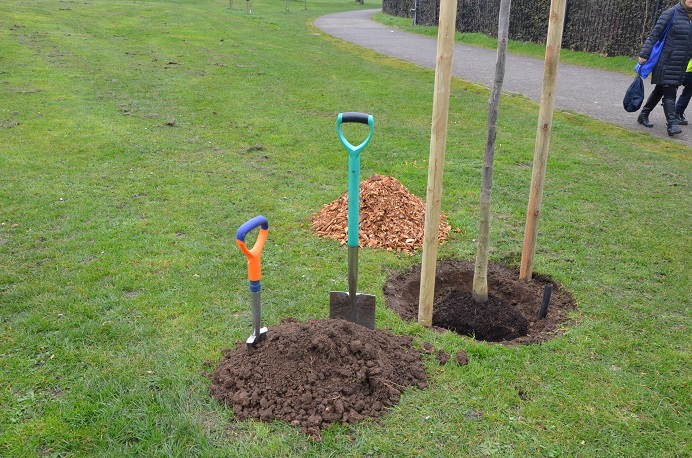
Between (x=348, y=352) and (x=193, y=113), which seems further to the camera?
(x=193, y=113)

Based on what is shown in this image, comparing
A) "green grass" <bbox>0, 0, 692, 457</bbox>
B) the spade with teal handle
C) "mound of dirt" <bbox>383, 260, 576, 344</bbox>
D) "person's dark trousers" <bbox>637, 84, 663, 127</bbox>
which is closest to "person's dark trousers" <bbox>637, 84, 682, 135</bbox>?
"person's dark trousers" <bbox>637, 84, 663, 127</bbox>

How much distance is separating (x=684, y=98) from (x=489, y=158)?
26.5 ft

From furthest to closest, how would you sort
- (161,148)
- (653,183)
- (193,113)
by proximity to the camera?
(193,113) < (161,148) < (653,183)

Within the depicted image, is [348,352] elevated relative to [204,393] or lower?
elevated

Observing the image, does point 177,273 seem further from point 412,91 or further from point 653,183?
point 412,91

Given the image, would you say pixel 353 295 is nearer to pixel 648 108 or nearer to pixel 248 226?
pixel 248 226

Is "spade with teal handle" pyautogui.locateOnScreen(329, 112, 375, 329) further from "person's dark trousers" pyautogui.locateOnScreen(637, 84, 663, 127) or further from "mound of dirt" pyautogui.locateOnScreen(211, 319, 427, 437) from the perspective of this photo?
"person's dark trousers" pyautogui.locateOnScreen(637, 84, 663, 127)

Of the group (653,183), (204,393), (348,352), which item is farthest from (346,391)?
(653,183)

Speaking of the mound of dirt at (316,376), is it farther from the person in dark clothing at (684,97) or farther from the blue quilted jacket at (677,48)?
the person in dark clothing at (684,97)

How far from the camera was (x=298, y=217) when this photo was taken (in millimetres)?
6395

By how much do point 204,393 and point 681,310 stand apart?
3894 millimetres

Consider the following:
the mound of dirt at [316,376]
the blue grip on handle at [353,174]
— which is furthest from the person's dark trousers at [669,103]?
the mound of dirt at [316,376]

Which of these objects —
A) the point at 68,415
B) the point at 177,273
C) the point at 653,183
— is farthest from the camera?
the point at 653,183

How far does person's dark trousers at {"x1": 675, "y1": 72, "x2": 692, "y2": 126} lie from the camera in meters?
9.80
